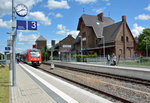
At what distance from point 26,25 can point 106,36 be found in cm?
3462

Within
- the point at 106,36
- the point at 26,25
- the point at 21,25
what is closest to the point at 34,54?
the point at 26,25

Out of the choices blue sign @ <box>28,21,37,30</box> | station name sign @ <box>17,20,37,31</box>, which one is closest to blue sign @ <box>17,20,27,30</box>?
station name sign @ <box>17,20,37,31</box>

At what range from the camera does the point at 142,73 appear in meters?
11.9

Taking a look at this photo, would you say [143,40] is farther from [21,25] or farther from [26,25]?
[21,25]

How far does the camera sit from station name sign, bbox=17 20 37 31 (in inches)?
349

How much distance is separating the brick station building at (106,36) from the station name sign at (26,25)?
1019 inches

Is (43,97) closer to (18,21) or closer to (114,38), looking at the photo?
(18,21)

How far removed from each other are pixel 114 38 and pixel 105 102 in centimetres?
3325

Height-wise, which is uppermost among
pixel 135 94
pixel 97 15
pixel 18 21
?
pixel 97 15

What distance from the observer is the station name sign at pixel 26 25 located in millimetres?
8872

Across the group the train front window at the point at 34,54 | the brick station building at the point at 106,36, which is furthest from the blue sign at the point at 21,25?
the brick station building at the point at 106,36

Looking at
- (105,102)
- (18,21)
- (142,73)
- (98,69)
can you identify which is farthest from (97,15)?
(105,102)

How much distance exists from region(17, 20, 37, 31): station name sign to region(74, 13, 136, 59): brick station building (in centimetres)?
2587

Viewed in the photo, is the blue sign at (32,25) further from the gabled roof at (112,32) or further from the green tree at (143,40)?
the green tree at (143,40)
